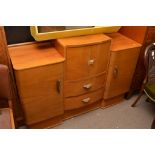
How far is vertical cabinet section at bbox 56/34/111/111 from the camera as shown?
4.60 feet

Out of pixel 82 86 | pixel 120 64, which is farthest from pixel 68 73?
pixel 120 64

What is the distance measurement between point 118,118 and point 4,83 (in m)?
1.23

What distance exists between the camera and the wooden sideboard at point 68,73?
52.9 inches

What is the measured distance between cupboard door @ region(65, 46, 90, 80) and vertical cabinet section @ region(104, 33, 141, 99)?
288 mm

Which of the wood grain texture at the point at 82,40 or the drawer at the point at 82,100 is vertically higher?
the wood grain texture at the point at 82,40

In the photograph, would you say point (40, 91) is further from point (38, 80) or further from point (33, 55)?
point (33, 55)

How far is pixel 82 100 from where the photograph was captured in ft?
5.65

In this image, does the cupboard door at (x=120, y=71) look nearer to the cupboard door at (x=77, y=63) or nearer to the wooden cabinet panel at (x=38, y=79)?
the cupboard door at (x=77, y=63)

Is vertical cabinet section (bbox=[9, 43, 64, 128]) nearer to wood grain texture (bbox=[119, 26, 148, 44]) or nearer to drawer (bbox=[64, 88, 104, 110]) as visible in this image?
drawer (bbox=[64, 88, 104, 110])

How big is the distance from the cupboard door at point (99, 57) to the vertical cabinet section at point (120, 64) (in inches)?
2.6

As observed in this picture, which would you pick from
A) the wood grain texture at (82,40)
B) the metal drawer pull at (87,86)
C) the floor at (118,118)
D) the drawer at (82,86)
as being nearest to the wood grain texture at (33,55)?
the wood grain texture at (82,40)
